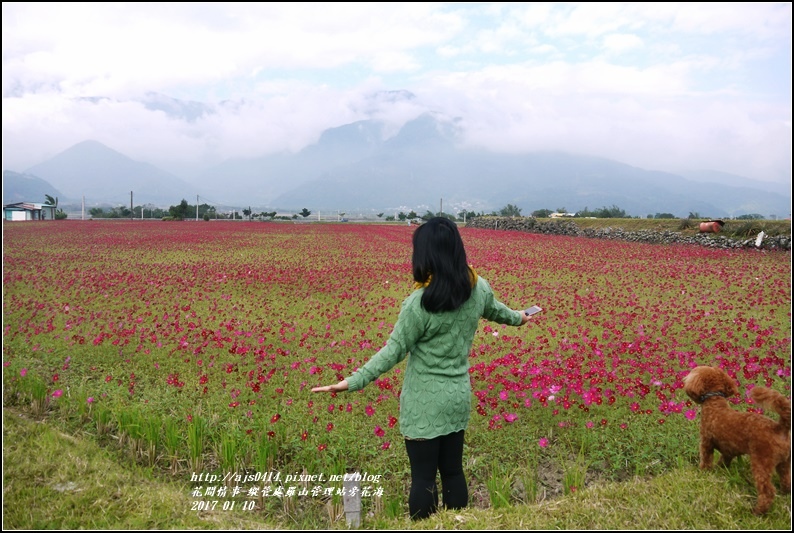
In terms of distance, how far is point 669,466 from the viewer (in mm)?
3773

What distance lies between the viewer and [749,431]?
2855 mm

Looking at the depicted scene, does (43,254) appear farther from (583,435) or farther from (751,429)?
(751,429)

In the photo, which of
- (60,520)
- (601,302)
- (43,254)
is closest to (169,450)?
(60,520)

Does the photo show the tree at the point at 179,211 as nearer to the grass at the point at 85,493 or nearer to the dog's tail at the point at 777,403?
the grass at the point at 85,493

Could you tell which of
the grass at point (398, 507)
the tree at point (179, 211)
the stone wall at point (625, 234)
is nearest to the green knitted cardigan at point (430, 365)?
the grass at point (398, 507)

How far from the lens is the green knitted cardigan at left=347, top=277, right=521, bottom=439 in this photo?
2746 millimetres

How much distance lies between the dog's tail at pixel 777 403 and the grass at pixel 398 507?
550 mm

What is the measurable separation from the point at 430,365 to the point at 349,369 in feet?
10.3

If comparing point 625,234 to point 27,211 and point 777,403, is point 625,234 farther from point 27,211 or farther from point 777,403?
point 27,211

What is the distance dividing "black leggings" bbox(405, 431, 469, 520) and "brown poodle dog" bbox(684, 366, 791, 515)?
5.33 ft

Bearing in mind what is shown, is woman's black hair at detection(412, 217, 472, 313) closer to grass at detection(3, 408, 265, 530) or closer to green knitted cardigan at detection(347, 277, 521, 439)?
green knitted cardigan at detection(347, 277, 521, 439)

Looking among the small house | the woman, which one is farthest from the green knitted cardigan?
the small house

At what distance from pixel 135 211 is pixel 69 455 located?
64.1 meters

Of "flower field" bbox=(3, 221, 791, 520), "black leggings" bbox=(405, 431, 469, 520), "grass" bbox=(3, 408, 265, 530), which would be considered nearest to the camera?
"black leggings" bbox=(405, 431, 469, 520)
